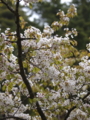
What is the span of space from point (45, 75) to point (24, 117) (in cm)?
104

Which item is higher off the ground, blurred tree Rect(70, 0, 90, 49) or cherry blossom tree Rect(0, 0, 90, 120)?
blurred tree Rect(70, 0, 90, 49)

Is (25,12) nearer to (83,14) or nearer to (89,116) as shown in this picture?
(83,14)

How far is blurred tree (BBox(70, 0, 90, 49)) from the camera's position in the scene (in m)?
12.3

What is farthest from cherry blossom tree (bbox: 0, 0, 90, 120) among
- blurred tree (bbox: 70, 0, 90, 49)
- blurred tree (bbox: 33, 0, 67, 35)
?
blurred tree (bbox: 33, 0, 67, 35)

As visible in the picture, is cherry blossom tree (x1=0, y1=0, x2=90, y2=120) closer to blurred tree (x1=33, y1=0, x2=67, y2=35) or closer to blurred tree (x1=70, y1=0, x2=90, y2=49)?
blurred tree (x1=70, y1=0, x2=90, y2=49)

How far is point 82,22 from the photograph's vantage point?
13.4 meters

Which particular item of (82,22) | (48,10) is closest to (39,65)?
(82,22)

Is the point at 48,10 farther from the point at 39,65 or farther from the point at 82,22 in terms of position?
the point at 39,65

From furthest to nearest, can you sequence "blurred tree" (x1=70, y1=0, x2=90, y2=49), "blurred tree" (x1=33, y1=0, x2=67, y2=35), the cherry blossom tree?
"blurred tree" (x1=33, y1=0, x2=67, y2=35)
"blurred tree" (x1=70, y1=0, x2=90, y2=49)
the cherry blossom tree

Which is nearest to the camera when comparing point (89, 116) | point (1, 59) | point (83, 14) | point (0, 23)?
point (1, 59)

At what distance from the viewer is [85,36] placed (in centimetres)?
1225

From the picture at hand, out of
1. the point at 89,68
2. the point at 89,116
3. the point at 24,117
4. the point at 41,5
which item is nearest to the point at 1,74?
the point at 24,117

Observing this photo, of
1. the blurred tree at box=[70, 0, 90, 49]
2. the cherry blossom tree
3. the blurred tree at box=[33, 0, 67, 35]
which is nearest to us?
the cherry blossom tree

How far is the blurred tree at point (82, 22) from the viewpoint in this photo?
1230 centimetres
